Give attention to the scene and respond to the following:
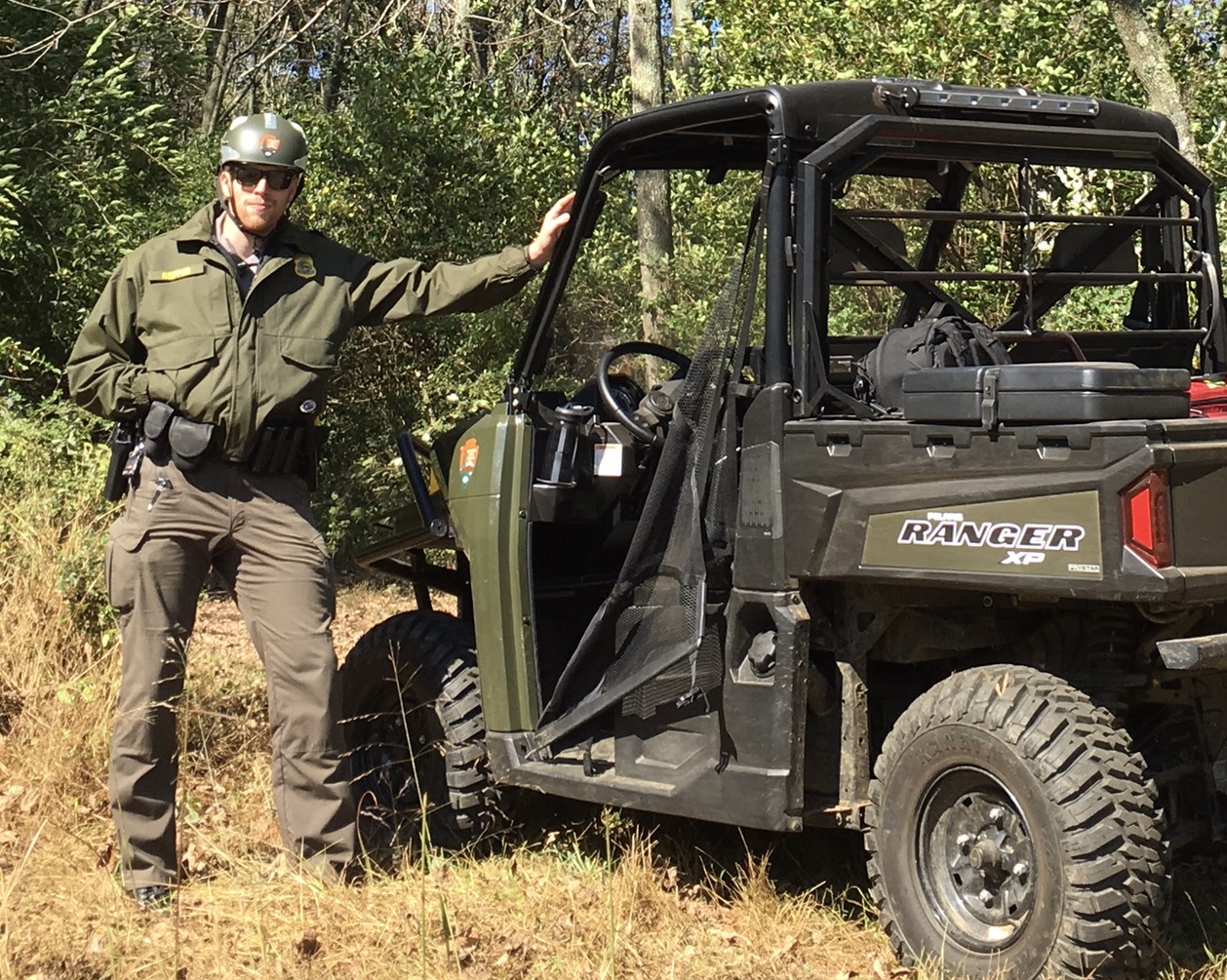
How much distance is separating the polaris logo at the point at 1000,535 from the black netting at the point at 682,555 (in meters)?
0.67

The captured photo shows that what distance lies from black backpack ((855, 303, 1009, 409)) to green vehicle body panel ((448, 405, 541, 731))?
1.17m

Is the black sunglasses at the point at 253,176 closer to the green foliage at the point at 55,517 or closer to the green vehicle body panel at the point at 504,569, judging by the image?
the green vehicle body panel at the point at 504,569

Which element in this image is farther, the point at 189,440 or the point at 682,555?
the point at 189,440

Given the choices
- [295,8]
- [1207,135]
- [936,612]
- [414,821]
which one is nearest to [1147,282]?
[936,612]

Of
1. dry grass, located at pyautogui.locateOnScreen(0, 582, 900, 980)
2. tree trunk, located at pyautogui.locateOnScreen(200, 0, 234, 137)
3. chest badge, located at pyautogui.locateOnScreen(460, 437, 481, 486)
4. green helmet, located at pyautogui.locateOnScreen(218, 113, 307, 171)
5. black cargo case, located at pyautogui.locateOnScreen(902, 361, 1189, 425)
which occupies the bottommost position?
dry grass, located at pyautogui.locateOnScreen(0, 582, 900, 980)

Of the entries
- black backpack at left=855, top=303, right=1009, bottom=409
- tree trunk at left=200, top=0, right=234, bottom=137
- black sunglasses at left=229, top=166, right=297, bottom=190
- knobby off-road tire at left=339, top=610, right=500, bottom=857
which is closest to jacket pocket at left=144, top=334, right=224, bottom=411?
black sunglasses at left=229, top=166, right=297, bottom=190

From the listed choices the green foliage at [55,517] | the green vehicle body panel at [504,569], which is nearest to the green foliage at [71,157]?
the green foliage at [55,517]

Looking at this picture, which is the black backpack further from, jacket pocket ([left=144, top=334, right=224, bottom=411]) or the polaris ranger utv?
jacket pocket ([left=144, top=334, right=224, bottom=411])

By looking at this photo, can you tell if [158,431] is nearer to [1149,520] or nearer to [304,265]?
[304,265]

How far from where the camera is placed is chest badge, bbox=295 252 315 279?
4.90 meters

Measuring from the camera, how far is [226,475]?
4.77 metres

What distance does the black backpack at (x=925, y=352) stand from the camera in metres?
3.97

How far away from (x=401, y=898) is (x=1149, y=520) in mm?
2350

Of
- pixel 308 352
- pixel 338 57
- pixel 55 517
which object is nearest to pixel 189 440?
pixel 308 352
